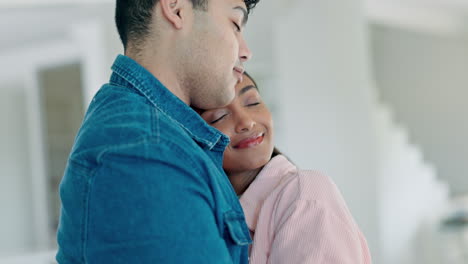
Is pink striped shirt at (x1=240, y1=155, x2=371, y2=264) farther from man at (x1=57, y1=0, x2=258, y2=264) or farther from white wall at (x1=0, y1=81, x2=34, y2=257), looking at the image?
white wall at (x1=0, y1=81, x2=34, y2=257)

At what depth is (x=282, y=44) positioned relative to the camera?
4883 mm

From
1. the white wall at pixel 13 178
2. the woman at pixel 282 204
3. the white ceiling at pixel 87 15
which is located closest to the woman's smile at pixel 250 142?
the woman at pixel 282 204

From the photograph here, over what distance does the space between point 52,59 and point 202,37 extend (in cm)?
540

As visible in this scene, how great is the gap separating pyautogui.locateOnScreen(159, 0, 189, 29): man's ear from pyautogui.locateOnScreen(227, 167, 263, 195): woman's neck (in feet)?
1.59

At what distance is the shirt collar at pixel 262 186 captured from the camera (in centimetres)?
111

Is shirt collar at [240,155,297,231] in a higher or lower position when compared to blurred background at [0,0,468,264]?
higher

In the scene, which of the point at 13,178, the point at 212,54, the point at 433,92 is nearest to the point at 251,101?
the point at 212,54

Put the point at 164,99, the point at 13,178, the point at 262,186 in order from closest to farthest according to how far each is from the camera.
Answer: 1. the point at 164,99
2. the point at 262,186
3. the point at 13,178

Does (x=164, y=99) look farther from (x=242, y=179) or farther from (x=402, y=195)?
(x=402, y=195)

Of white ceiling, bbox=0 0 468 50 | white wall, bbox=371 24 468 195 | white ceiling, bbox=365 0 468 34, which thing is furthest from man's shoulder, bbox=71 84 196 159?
white wall, bbox=371 24 468 195

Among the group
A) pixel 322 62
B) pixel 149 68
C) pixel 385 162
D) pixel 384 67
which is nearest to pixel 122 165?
pixel 149 68

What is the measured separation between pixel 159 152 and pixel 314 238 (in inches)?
15.1

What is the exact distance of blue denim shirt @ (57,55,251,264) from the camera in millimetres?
659

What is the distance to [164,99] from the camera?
0.82m
